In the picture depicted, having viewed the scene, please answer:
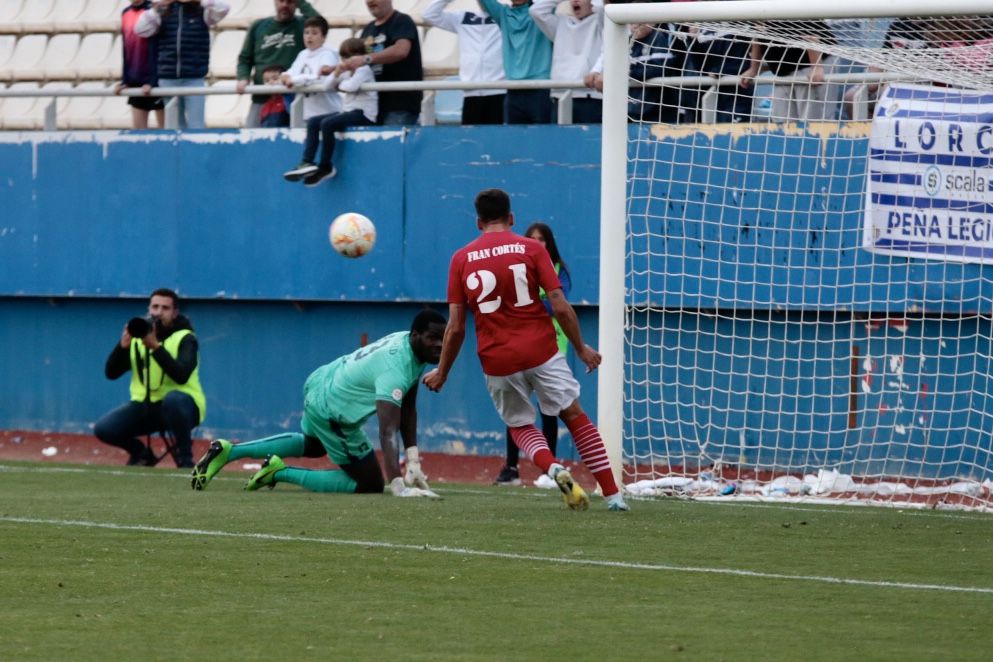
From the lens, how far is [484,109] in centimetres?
1595

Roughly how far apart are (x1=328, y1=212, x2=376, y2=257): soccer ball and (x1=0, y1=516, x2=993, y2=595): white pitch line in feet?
16.8

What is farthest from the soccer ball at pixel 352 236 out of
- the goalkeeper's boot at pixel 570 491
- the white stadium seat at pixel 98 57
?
the white stadium seat at pixel 98 57

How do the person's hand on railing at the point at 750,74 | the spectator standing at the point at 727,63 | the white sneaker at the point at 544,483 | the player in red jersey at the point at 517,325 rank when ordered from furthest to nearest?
the white sneaker at the point at 544,483, the spectator standing at the point at 727,63, the person's hand on railing at the point at 750,74, the player in red jersey at the point at 517,325

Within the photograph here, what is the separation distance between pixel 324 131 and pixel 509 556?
9.05m

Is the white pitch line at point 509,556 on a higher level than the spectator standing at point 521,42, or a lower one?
lower

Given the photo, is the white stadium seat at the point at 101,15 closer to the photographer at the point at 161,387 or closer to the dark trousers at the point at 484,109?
the dark trousers at the point at 484,109

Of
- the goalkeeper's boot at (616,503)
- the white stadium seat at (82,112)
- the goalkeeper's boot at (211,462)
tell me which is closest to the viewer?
the goalkeeper's boot at (616,503)

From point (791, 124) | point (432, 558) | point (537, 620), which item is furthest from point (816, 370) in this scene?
point (537, 620)

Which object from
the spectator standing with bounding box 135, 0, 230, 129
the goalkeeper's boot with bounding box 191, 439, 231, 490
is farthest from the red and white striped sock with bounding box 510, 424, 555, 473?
the spectator standing with bounding box 135, 0, 230, 129

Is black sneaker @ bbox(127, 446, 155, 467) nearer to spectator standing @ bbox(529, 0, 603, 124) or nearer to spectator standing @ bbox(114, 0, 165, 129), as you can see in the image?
spectator standing @ bbox(114, 0, 165, 129)

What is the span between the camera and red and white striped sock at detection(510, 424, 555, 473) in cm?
962

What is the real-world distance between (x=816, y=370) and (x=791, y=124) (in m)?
1.98

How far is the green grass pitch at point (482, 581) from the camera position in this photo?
5.78 metres

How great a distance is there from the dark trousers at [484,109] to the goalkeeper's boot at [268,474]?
538 centimetres
